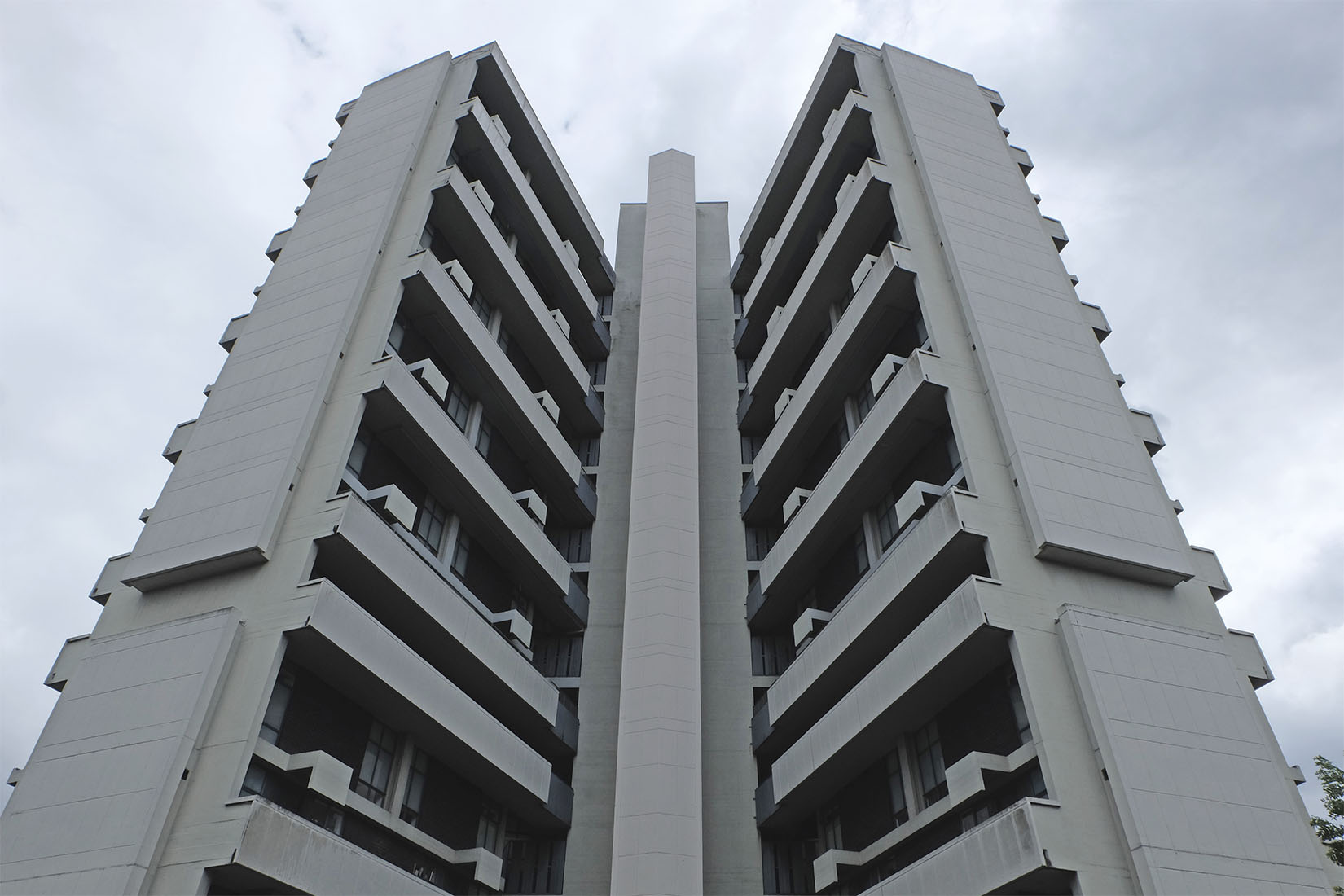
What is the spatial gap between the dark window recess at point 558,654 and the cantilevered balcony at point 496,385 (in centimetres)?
530

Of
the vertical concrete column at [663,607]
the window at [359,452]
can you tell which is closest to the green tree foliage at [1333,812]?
the vertical concrete column at [663,607]

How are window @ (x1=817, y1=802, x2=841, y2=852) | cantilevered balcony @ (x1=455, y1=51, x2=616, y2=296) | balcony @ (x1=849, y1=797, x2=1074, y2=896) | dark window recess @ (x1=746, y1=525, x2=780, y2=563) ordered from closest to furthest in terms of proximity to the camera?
balcony @ (x1=849, y1=797, x2=1074, y2=896) → window @ (x1=817, y1=802, x2=841, y2=852) → dark window recess @ (x1=746, y1=525, x2=780, y2=563) → cantilevered balcony @ (x1=455, y1=51, x2=616, y2=296)

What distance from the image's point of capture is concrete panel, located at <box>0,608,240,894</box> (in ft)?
62.1

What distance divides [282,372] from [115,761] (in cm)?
1196

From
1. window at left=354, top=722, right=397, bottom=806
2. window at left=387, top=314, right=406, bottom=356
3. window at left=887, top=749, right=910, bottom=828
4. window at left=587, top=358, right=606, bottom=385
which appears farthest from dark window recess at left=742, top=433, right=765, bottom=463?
window at left=354, top=722, right=397, bottom=806

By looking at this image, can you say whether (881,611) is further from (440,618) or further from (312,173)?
(312,173)

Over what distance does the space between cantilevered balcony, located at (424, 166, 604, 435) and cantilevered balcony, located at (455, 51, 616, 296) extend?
6.03m

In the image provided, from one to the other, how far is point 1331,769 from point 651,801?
2156 centimetres

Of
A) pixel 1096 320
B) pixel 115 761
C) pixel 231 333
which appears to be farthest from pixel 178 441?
pixel 1096 320

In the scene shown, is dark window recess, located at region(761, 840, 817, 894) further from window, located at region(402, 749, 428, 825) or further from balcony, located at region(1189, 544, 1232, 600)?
balcony, located at region(1189, 544, 1232, 600)

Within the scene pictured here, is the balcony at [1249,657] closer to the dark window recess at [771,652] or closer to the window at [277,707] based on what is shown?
the dark window recess at [771,652]

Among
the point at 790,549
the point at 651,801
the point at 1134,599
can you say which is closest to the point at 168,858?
the point at 651,801

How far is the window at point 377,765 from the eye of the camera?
2441 cm

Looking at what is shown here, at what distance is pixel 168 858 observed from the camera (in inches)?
747
